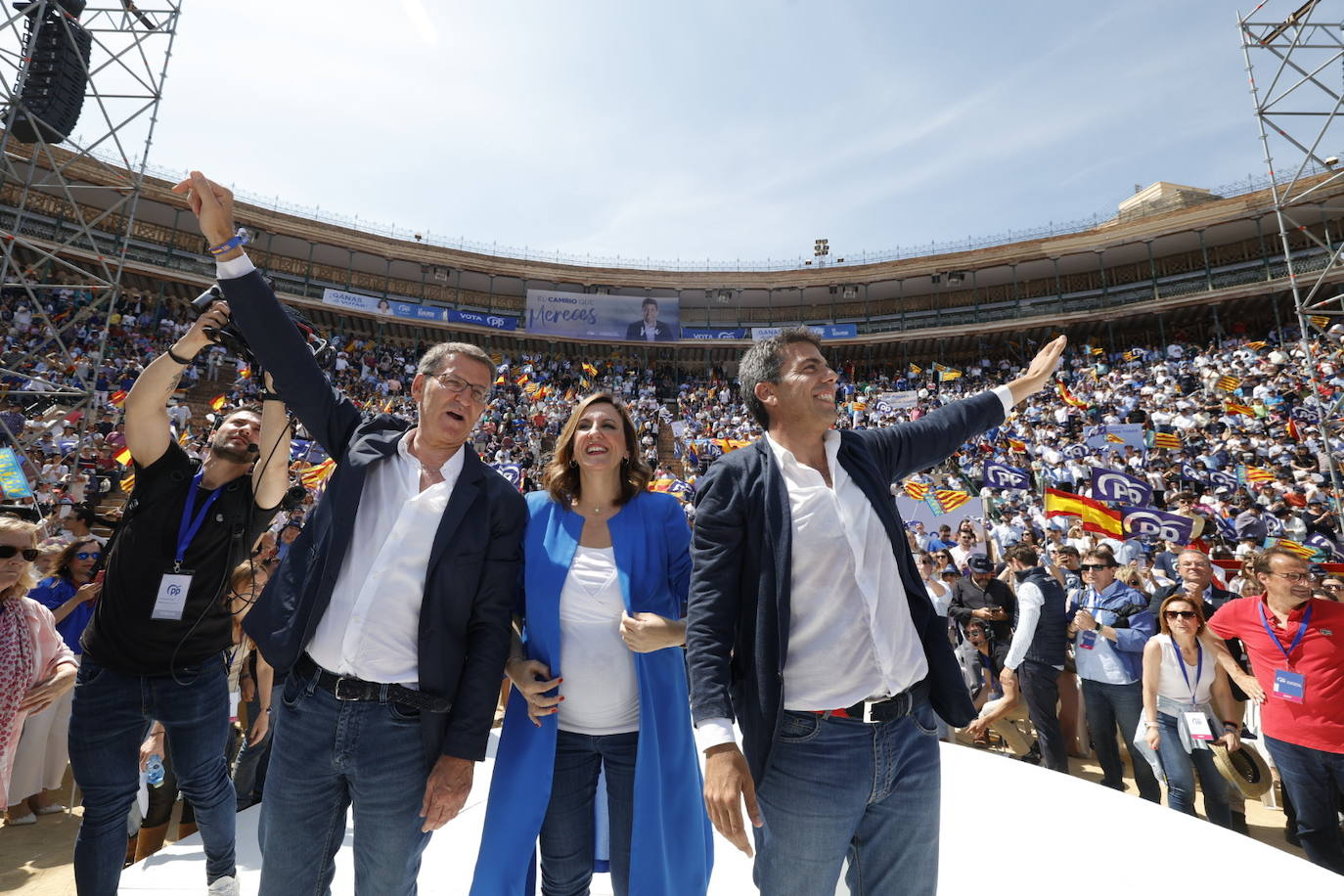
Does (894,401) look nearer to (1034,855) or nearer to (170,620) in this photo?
(1034,855)

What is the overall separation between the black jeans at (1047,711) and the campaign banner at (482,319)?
25.4 m

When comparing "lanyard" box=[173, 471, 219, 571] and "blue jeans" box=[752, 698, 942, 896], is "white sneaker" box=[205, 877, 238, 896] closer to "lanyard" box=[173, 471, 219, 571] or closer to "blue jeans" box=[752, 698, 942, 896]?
"lanyard" box=[173, 471, 219, 571]

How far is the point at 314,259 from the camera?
26.3 meters

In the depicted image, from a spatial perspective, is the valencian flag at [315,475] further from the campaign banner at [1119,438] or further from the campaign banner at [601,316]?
the campaign banner at [601,316]

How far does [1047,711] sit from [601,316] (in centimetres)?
2531

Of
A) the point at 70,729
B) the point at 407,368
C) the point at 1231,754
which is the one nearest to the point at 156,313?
the point at 407,368

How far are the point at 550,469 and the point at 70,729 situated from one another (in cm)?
197

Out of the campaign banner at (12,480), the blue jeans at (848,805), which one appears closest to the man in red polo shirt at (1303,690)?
the blue jeans at (848,805)

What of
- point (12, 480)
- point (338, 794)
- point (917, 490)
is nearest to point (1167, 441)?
point (917, 490)

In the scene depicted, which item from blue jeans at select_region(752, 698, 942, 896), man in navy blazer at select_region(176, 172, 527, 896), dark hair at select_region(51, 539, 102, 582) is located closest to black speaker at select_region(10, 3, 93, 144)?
dark hair at select_region(51, 539, 102, 582)

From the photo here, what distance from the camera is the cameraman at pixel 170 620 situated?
2.26 meters

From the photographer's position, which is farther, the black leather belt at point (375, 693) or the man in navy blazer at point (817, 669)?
the black leather belt at point (375, 693)

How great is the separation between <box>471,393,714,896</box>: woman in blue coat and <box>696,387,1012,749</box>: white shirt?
406 millimetres

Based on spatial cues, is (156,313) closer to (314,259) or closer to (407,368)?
(314,259)
